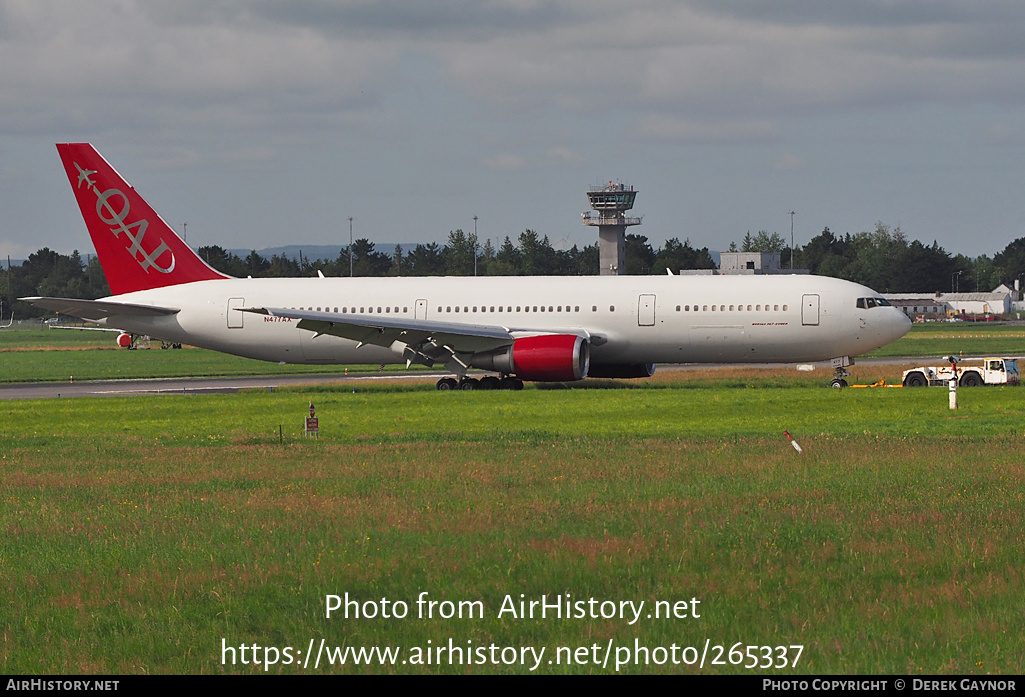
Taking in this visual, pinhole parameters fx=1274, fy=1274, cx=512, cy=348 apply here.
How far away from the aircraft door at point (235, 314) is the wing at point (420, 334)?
3827 mm

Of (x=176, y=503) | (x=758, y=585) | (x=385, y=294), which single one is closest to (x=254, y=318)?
(x=385, y=294)

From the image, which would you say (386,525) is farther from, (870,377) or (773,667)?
(870,377)

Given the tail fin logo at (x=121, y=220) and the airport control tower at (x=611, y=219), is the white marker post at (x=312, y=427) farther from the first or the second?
the airport control tower at (x=611, y=219)

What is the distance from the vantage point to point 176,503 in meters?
20.0

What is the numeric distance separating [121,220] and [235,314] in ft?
19.4

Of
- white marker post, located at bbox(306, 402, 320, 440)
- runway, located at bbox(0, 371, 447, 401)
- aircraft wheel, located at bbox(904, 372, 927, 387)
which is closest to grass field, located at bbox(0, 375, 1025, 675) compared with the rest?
white marker post, located at bbox(306, 402, 320, 440)

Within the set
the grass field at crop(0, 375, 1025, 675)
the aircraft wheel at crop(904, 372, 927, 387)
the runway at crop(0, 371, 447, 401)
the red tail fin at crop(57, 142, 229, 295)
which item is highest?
the red tail fin at crop(57, 142, 229, 295)

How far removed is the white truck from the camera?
4612 centimetres

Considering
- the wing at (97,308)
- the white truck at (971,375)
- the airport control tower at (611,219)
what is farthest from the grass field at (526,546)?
the airport control tower at (611,219)

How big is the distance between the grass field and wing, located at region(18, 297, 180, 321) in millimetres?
17124

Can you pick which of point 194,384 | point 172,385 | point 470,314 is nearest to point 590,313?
point 470,314

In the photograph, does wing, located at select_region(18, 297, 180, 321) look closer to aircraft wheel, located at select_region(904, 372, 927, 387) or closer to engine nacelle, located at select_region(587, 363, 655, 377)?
engine nacelle, located at select_region(587, 363, 655, 377)

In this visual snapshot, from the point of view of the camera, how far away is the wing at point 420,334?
1805 inches

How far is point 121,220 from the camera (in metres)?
50.8
